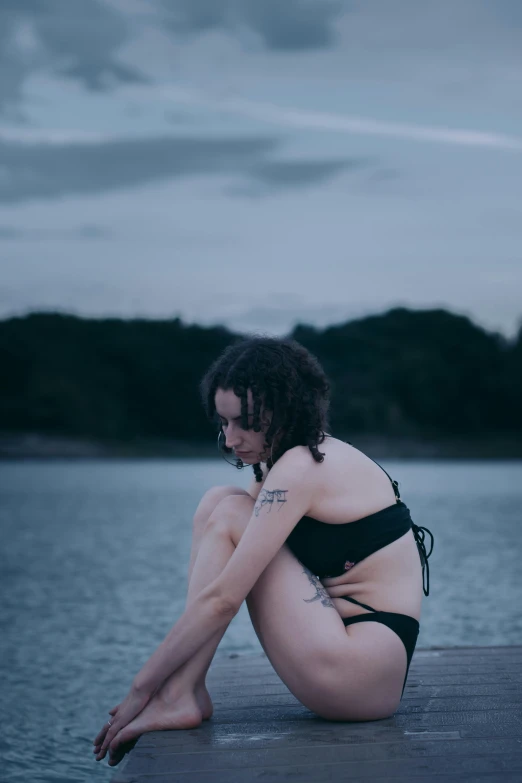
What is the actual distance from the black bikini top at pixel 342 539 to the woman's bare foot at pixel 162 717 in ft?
1.71

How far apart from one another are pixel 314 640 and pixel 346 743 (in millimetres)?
290

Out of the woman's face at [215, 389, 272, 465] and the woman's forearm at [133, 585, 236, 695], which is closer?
the woman's forearm at [133, 585, 236, 695]

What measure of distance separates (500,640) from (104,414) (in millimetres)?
83149

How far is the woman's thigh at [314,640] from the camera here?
2.68m

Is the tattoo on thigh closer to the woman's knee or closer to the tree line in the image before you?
the woman's knee

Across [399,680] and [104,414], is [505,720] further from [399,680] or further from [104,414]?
[104,414]

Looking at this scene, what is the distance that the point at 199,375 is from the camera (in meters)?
92.1

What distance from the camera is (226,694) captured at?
3.50m

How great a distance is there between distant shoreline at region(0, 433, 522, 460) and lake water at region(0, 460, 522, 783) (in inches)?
2335

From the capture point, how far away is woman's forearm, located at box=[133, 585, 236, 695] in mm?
2650

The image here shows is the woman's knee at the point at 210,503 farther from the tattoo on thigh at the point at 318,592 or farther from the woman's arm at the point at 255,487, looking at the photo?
the tattoo on thigh at the point at 318,592

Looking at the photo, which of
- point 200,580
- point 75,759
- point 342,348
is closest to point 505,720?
point 200,580

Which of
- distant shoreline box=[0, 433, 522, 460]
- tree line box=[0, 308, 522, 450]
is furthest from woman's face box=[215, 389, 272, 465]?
distant shoreline box=[0, 433, 522, 460]

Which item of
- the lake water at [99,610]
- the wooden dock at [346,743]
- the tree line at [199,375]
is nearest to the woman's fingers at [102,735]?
the wooden dock at [346,743]
